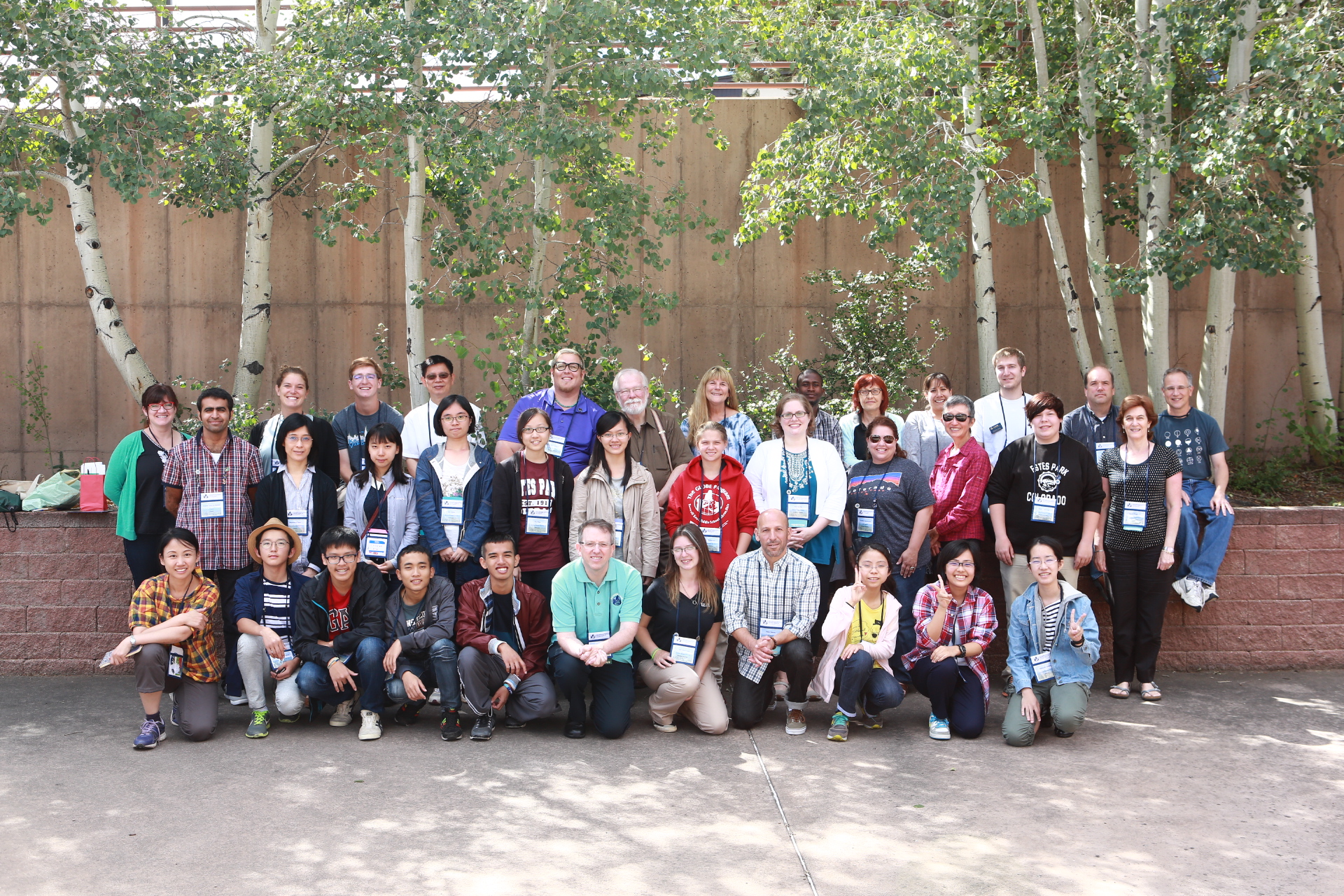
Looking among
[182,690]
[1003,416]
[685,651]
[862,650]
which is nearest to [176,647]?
[182,690]

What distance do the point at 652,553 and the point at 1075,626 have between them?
6.93ft

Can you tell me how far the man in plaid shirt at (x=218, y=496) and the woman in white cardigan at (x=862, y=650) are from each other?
9.82 feet

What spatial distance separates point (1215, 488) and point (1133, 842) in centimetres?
295

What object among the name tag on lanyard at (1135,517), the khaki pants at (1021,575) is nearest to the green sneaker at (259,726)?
the khaki pants at (1021,575)

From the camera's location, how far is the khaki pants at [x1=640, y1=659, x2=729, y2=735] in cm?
515

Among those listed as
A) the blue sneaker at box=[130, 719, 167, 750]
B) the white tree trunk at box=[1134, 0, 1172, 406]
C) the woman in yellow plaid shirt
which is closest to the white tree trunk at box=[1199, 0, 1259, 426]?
the white tree trunk at box=[1134, 0, 1172, 406]

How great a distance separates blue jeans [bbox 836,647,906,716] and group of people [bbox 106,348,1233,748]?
0.02 meters

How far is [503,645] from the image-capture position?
16.9 feet

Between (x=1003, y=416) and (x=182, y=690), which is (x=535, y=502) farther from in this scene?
(x=1003, y=416)

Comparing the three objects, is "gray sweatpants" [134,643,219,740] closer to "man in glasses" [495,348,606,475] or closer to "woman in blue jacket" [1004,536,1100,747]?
"man in glasses" [495,348,606,475]

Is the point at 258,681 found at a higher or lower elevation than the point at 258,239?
lower

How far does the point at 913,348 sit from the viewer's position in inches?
339

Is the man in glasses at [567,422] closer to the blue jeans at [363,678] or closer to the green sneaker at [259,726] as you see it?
the blue jeans at [363,678]

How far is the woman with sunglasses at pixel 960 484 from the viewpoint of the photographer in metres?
5.82
